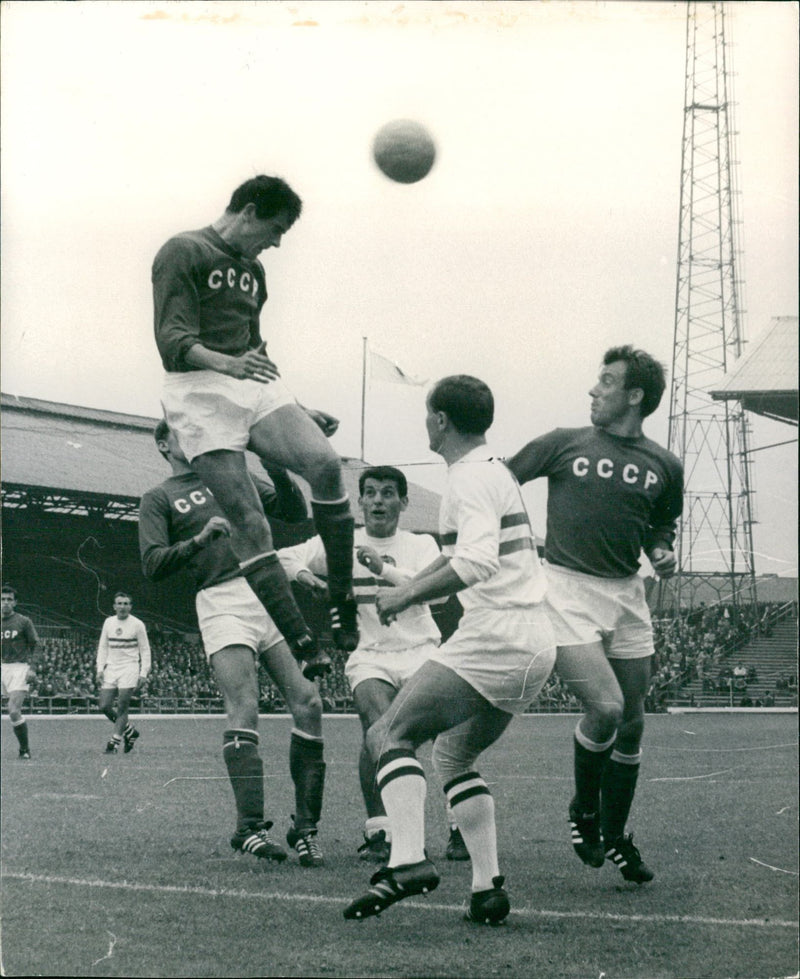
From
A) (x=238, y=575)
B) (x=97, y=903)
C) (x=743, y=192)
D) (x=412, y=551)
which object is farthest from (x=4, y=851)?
(x=743, y=192)

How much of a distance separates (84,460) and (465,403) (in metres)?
1.82

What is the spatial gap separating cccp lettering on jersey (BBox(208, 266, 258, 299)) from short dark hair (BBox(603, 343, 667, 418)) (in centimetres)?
149

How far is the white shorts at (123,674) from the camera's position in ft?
17.2

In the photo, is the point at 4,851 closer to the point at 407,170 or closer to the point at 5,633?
the point at 5,633

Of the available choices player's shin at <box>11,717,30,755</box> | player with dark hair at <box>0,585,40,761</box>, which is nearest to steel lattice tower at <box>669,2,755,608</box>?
player with dark hair at <box>0,585,40,761</box>

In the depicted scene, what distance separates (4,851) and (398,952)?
2.36m

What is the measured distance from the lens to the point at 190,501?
4.82m

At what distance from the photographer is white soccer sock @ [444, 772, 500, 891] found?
439 cm

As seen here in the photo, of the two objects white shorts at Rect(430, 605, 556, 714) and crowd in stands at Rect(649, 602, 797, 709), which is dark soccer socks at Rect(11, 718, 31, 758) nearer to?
crowd in stands at Rect(649, 602, 797, 709)

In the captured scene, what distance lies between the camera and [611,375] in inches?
200

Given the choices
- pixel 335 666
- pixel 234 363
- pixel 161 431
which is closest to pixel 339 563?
pixel 335 666

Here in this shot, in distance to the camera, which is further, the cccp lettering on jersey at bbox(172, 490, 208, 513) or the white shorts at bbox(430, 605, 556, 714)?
the cccp lettering on jersey at bbox(172, 490, 208, 513)

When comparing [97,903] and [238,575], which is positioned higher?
[238,575]

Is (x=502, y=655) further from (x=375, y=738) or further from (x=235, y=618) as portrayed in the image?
(x=235, y=618)
